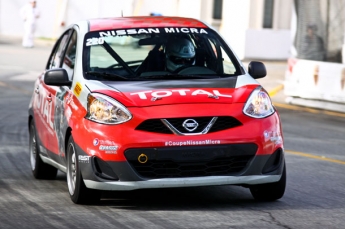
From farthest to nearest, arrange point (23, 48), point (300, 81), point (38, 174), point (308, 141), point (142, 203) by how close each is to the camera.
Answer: point (23, 48), point (300, 81), point (308, 141), point (38, 174), point (142, 203)

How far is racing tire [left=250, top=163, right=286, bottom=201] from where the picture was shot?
8.71 meters

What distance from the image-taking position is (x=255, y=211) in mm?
8367

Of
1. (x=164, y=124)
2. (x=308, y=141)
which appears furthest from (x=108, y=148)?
(x=308, y=141)

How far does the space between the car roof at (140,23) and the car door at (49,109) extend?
1.85 ft

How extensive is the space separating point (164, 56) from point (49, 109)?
126cm

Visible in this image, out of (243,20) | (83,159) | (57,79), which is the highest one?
(57,79)

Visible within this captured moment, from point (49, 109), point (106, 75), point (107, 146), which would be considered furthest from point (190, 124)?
point (49, 109)

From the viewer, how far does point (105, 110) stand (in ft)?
27.2

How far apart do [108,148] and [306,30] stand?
13233 millimetres

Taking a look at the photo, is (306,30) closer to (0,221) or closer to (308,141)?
(308,141)

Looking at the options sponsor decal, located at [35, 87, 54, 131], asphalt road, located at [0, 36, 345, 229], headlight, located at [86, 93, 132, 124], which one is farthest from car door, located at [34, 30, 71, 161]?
headlight, located at [86, 93, 132, 124]

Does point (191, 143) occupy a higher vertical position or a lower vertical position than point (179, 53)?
lower

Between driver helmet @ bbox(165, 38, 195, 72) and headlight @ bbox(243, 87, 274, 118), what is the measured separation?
1009mm

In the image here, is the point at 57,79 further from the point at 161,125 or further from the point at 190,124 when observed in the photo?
the point at 190,124
